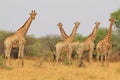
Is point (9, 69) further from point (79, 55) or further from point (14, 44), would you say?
point (79, 55)

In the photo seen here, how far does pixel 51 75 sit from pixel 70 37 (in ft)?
19.6

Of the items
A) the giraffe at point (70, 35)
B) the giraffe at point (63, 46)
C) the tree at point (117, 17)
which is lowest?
the giraffe at point (63, 46)

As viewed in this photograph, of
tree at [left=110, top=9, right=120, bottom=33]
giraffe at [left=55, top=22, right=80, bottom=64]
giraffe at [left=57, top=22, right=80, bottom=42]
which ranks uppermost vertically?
tree at [left=110, top=9, right=120, bottom=33]

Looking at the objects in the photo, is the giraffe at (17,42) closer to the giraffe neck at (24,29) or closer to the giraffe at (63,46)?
the giraffe neck at (24,29)

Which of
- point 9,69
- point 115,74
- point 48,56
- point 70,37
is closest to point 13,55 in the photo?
point 48,56

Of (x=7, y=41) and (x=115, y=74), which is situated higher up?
(x=7, y=41)

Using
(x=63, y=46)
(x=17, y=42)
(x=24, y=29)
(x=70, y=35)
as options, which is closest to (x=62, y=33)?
(x=70, y=35)

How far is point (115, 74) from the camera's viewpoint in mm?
15508

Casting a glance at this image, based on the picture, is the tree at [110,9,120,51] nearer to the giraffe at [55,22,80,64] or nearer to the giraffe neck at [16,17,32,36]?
the giraffe at [55,22,80,64]

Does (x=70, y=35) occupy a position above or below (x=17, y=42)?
above

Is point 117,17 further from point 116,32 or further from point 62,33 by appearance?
point 62,33

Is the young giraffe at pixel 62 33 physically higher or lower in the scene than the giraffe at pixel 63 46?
higher

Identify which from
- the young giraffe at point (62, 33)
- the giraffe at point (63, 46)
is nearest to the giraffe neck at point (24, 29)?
the giraffe at point (63, 46)

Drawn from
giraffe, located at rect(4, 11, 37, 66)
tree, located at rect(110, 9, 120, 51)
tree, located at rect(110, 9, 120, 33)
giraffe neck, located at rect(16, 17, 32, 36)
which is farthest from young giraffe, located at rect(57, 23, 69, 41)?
tree, located at rect(110, 9, 120, 33)
